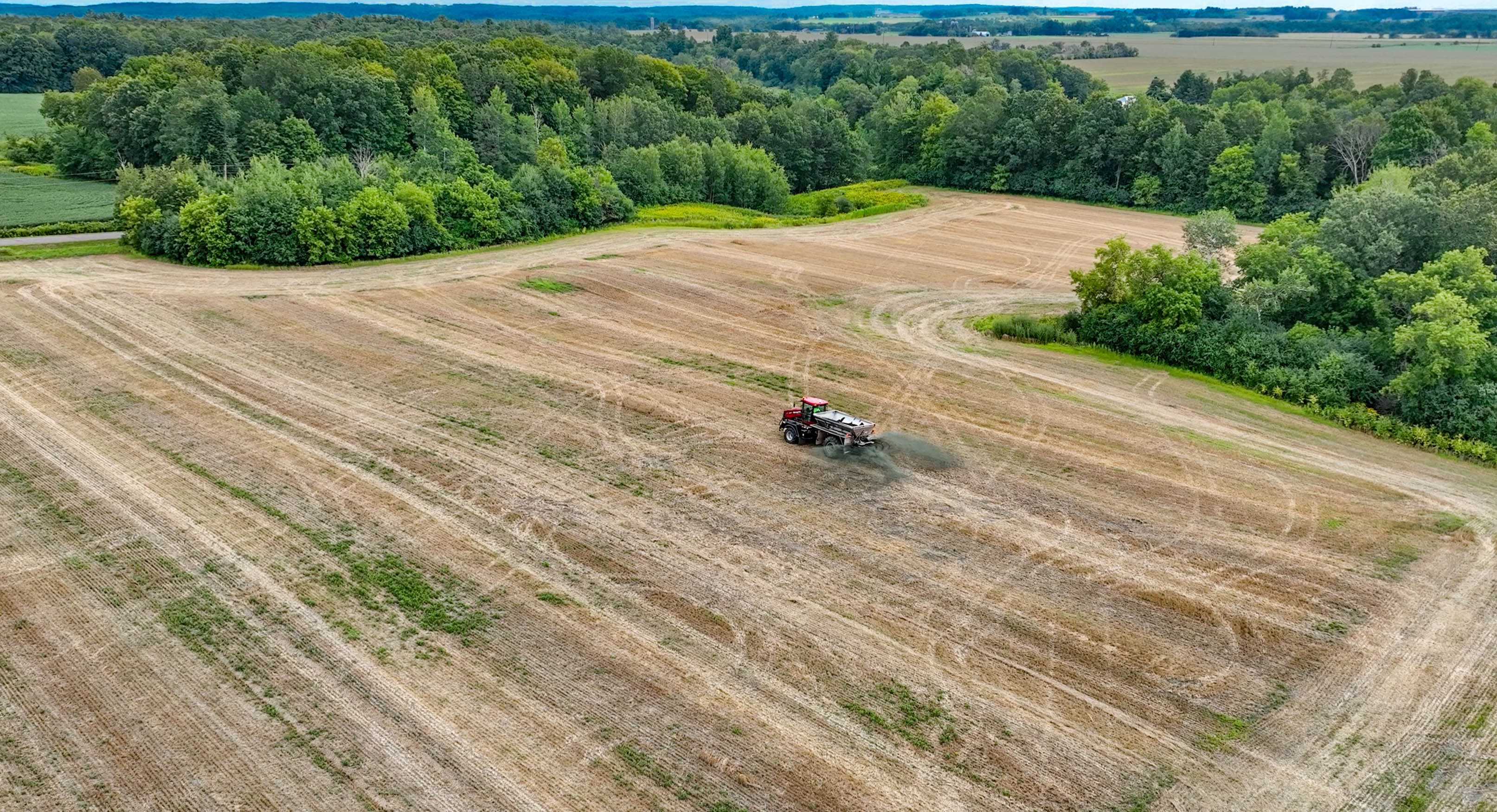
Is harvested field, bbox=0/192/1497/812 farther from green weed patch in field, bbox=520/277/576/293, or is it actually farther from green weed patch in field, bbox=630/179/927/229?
green weed patch in field, bbox=630/179/927/229

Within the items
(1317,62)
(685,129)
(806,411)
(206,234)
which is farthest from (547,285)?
(1317,62)

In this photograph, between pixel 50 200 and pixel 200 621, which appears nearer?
pixel 200 621

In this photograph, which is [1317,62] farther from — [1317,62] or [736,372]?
[736,372]

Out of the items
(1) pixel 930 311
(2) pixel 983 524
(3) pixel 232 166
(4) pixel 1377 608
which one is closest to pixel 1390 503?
(4) pixel 1377 608

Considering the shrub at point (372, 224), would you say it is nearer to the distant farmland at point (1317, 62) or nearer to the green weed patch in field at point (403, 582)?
the green weed patch in field at point (403, 582)

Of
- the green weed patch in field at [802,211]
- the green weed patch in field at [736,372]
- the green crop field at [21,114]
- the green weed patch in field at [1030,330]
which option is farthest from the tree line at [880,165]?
the green weed patch in field at [736,372]

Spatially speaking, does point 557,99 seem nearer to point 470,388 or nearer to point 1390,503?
point 470,388

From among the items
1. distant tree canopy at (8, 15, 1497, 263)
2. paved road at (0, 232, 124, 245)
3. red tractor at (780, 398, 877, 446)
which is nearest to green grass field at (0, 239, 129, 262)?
paved road at (0, 232, 124, 245)
